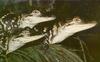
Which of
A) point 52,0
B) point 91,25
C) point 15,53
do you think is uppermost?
point 52,0

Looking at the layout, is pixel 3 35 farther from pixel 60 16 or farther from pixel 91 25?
pixel 91 25

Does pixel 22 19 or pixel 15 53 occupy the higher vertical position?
pixel 22 19

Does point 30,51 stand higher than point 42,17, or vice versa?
point 42,17

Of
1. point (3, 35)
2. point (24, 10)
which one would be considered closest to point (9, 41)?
point (3, 35)

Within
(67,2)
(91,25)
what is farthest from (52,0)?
(91,25)

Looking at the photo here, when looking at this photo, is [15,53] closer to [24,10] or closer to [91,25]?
[24,10]

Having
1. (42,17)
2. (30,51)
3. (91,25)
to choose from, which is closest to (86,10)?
(91,25)

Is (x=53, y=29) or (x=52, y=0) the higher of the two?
(x=52, y=0)

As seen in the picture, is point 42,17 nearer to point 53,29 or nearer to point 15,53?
point 53,29
